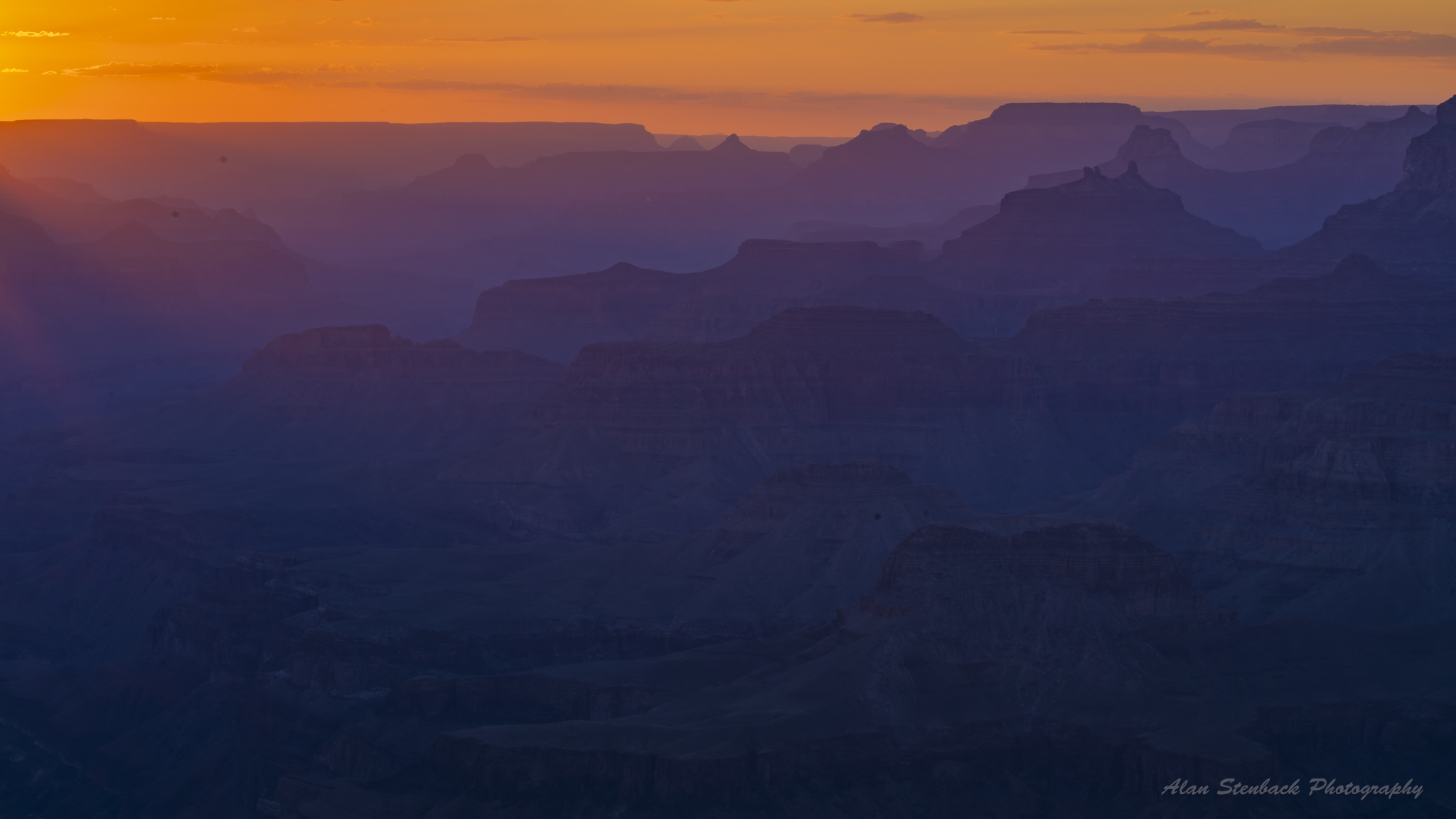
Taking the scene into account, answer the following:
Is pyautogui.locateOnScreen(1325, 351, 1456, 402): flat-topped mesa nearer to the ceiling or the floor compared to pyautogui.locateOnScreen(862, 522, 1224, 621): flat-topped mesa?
nearer to the ceiling

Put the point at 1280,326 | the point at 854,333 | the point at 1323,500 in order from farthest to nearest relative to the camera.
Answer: the point at 854,333, the point at 1280,326, the point at 1323,500

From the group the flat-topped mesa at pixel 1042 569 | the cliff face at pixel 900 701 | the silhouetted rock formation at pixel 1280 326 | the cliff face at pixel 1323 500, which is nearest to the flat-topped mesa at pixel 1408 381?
the cliff face at pixel 1323 500

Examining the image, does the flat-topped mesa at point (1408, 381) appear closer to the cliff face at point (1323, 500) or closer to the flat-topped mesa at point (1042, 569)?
the cliff face at point (1323, 500)

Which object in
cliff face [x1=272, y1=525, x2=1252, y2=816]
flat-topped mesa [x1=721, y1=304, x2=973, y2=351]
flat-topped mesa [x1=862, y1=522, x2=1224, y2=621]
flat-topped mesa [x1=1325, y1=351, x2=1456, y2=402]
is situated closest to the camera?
cliff face [x1=272, y1=525, x2=1252, y2=816]

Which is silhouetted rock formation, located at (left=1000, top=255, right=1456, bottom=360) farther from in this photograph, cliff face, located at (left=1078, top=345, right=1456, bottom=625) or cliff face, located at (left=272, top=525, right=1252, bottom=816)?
cliff face, located at (left=272, top=525, right=1252, bottom=816)

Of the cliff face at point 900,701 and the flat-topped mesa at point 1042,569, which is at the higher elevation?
the flat-topped mesa at point 1042,569

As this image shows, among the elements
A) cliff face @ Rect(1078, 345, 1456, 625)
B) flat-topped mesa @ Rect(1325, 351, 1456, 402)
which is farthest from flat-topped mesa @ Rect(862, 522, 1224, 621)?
flat-topped mesa @ Rect(1325, 351, 1456, 402)

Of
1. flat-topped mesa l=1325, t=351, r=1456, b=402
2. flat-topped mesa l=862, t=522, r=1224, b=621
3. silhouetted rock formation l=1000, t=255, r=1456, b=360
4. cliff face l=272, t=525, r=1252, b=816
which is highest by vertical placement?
silhouetted rock formation l=1000, t=255, r=1456, b=360

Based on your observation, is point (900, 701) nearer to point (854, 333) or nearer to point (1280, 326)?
point (854, 333)

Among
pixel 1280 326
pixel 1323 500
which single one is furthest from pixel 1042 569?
pixel 1280 326
